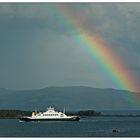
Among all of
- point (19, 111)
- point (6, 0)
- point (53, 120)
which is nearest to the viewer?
point (6, 0)

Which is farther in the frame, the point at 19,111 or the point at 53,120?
the point at 19,111

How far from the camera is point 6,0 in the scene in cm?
3525

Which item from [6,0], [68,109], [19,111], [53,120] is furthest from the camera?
[68,109]

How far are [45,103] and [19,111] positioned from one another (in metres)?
15.6

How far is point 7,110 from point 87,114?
14933mm

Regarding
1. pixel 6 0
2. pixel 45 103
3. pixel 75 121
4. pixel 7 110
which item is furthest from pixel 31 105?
pixel 6 0

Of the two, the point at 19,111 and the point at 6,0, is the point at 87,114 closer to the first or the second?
the point at 19,111

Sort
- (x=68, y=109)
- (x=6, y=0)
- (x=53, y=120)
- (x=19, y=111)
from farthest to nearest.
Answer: (x=68, y=109) < (x=19, y=111) < (x=53, y=120) < (x=6, y=0)

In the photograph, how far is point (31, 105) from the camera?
119m

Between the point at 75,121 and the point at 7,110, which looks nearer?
the point at 75,121

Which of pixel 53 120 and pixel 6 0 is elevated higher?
pixel 6 0

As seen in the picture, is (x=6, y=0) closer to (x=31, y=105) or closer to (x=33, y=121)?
Answer: (x=33, y=121)

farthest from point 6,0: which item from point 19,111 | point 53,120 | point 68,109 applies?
point 68,109

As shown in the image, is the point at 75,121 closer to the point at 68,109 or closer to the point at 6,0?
the point at 68,109
